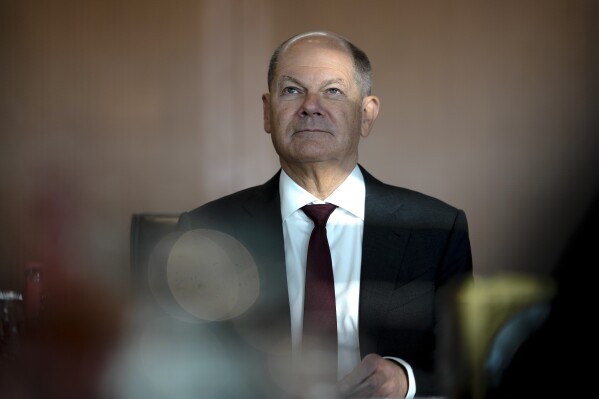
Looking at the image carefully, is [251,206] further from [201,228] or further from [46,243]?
[46,243]

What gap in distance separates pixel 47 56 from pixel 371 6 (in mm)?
1163

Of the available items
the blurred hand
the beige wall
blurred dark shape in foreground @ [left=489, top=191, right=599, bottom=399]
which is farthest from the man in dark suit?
the beige wall

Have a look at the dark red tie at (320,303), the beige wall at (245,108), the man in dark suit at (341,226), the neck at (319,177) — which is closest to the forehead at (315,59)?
the man in dark suit at (341,226)

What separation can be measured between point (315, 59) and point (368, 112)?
0.55ft

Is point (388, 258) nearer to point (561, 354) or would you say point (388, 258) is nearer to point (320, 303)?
point (320, 303)

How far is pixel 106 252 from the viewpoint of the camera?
2912 mm

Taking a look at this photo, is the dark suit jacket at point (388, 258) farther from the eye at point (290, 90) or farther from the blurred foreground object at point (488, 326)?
the blurred foreground object at point (488, 326)

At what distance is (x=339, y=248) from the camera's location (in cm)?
164

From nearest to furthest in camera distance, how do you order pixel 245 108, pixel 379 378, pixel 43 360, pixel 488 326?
1. pixel 488 326
2. pixel 43 360
3. pixel 379 378
4. pixel 245 108

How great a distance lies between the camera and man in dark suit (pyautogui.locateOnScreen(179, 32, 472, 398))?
1543 millimetres

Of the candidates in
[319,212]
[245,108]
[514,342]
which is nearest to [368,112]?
[319,212]

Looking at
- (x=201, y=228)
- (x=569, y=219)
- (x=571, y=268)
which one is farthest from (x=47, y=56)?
(x=571, y=268)

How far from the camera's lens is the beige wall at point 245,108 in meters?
2.89

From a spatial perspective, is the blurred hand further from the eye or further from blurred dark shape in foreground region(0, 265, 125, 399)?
the eye
